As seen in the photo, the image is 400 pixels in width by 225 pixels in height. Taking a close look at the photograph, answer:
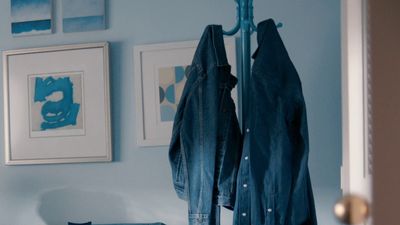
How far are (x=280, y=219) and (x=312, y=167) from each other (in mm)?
728

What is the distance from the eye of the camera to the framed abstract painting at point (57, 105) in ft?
7.47

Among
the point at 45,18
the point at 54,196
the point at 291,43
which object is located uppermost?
the point at 45,18

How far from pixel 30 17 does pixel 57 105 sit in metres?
0.49

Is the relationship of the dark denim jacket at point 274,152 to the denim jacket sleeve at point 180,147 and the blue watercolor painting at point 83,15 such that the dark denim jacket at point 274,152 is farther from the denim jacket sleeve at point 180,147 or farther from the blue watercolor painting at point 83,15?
the blue watercolor painting at point 83,15

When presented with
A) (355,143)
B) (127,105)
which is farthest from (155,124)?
Answer: (355,143)

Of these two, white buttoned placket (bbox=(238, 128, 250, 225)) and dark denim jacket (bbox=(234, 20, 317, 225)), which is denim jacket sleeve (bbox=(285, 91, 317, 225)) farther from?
white buttoned placket (bbox=(238, 128, 250, 225))

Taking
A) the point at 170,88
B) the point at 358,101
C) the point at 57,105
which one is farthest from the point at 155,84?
the point at 358,101

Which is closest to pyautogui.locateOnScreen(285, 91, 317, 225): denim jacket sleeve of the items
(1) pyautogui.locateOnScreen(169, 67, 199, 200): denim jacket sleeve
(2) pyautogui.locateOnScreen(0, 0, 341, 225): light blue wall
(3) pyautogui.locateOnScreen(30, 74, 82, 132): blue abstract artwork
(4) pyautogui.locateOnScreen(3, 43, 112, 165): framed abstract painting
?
(1) pyautogui.locateOnScreen(169, 67, 199, 200): denim jacket sleeve

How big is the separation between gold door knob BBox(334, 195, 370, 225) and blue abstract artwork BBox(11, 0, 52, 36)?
232 centimetres

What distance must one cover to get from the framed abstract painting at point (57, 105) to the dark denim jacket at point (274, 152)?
1.02 m

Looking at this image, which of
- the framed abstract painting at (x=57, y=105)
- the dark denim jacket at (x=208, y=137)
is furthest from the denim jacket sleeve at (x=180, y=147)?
the framed abstract painting at (x=57, y=105)

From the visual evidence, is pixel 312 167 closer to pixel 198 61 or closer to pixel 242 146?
pixel 242 146

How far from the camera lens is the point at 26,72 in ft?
7.77

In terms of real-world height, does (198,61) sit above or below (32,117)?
above
